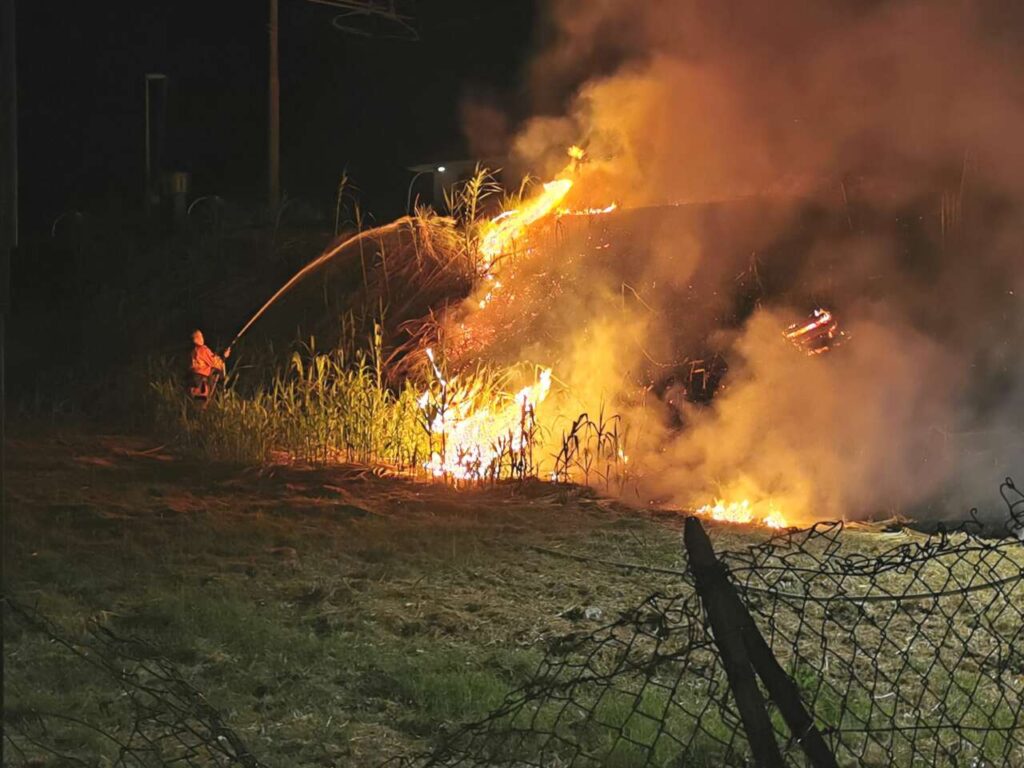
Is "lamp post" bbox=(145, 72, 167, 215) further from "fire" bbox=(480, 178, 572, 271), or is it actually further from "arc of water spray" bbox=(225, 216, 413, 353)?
"fire" bbox=(480, 178, 572, 271)

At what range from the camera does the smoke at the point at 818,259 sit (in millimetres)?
9820

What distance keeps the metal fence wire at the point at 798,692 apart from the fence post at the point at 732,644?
14mm

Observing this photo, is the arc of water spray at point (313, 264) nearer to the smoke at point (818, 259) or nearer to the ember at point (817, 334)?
the smoke at point (818, 259)

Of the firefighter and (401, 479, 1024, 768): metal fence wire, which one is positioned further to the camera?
the firefighter

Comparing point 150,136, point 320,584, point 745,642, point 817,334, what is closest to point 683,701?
point 745,642

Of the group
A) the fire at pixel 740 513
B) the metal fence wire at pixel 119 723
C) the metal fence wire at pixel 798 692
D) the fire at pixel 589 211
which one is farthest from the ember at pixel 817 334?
the metal fence wire at pixel 119 723

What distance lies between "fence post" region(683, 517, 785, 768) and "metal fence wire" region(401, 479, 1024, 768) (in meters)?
0.01

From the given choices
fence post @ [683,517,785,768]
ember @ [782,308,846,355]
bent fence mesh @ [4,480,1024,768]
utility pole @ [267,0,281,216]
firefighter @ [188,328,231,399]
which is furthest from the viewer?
utility pole @ [267,0,281,216]

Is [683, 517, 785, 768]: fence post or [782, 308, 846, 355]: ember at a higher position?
[782, 308, 846, 355]: ember

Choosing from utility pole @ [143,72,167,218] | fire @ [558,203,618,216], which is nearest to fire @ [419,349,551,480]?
fire @ [558,203,618,216]

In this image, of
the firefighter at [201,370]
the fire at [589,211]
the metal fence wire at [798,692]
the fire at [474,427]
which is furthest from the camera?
the fire at [589,211]

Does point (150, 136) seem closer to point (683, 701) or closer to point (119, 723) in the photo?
point (119, 723)

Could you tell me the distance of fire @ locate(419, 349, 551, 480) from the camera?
959 centimetres

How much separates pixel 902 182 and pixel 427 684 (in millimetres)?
7685
